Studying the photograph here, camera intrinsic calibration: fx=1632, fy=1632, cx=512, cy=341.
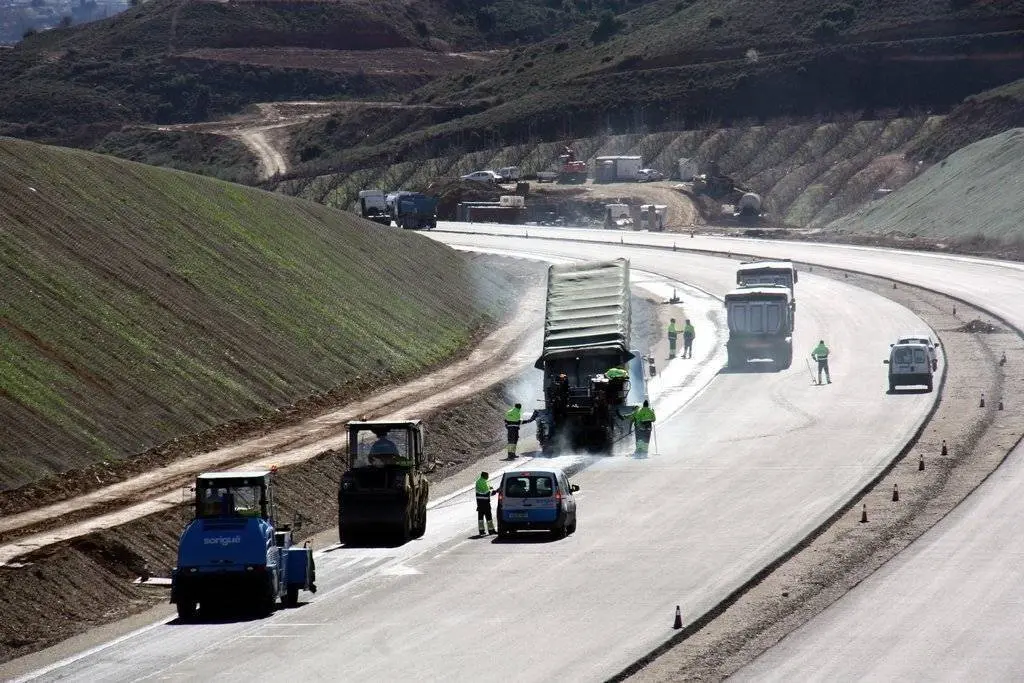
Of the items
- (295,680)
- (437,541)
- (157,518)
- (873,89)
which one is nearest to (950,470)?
(437,541)

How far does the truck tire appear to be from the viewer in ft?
91.5

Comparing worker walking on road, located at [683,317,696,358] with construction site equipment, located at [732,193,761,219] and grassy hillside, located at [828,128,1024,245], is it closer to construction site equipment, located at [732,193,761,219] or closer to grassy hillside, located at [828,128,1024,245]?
grassy hillside, located at [828,128,1024,245]

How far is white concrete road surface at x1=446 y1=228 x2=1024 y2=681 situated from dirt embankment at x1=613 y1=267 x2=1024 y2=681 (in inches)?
16.7

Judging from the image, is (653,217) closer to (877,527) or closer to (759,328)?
(759,328)

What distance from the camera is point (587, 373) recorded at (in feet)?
157

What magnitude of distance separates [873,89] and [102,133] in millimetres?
80729

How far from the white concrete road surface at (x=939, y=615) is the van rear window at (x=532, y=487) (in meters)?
7.58

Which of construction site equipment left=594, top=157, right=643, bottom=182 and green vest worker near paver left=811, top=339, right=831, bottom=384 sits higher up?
construction site equipment left=594, top=157, right=643, bottom=182

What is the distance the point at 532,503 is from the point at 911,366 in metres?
25.4

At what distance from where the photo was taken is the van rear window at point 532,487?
35.7m

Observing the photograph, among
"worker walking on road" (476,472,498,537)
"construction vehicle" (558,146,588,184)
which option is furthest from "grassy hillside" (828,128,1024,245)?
"worker walking on road" (476,472,498,537)

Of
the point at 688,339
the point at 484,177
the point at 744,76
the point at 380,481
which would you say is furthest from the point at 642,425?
the point at 744,76

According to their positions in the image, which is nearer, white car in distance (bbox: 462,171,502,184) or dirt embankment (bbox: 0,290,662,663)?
dirt embankment (bbox: 0,290,662,663)

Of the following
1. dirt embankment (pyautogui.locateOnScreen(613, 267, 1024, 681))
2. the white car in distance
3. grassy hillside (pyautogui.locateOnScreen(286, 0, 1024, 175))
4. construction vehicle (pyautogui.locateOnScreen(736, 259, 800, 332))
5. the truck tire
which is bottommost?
dirt embankment (pyautogui.locateOnScreen(613, 267, 1024, 681))
